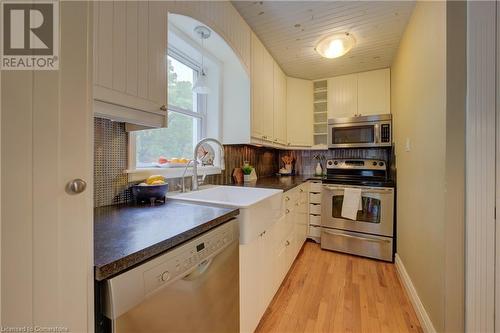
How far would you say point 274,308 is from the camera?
5.26 ft

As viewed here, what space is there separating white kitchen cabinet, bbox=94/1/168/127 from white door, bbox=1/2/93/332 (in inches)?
14.8

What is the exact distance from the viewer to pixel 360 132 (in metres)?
2.74

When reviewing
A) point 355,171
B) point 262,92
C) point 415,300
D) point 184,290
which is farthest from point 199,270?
point 355,171

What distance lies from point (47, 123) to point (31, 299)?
32cm

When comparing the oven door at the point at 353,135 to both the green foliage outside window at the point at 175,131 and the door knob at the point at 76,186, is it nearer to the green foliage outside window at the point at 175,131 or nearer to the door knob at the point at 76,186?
the green foliage outside window at the point at 175,131

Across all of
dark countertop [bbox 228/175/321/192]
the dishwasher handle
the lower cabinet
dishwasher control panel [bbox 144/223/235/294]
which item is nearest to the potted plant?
dark countertop [bbox 228/175/321/192]

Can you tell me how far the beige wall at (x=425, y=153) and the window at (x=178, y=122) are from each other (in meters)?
1.70

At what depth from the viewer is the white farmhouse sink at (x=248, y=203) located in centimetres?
110

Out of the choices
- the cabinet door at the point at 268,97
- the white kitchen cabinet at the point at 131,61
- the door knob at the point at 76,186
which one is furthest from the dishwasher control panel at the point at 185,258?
the cabinet door at the point at 268,97

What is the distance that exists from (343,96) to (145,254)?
10.2 feet

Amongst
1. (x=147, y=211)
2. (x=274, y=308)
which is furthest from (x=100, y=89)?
(x=274, y=308)

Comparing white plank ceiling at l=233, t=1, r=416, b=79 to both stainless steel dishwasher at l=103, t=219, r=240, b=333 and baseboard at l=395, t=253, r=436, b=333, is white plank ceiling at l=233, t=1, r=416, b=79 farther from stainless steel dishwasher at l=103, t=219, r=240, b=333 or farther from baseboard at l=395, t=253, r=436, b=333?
baseboard at l=395, t=253, r=436, b=333

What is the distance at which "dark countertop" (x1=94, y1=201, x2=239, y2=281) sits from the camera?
21.6 inches

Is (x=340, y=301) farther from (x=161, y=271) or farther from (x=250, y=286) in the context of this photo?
(x=161, y=271)
